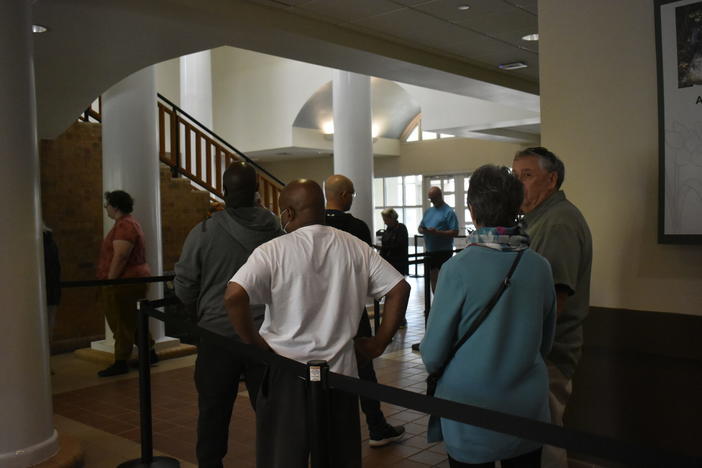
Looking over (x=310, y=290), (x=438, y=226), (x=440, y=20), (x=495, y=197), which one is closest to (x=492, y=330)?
(x=495, y=197)

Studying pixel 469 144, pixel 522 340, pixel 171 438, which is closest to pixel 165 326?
pixel 171 438

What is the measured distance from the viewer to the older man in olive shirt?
2.36m

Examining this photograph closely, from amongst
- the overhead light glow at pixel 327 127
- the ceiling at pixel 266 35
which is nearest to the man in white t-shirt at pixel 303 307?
the ceiling at pixel 266 35

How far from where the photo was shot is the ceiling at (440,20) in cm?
504

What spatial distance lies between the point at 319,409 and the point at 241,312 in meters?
0.43

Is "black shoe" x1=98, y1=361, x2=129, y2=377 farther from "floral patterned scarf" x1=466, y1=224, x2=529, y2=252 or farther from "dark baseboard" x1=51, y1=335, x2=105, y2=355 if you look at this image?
"floral patterned scarf" x1=466, y1=224, x2=529, y2=252

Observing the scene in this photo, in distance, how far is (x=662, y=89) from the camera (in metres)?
3.12

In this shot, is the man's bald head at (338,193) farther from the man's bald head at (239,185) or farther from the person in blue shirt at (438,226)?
the person in blue shirt at (438,226)

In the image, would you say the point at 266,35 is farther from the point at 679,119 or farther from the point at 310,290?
the point at 310,290

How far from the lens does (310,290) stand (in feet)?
7.41

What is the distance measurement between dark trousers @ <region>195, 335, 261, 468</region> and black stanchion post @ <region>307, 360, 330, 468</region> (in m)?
0.91

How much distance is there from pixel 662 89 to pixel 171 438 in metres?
3.37

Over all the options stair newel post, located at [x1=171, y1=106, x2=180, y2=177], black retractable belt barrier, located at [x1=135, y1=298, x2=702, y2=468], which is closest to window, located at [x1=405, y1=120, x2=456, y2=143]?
stair newel post, located at [x1=171, y1=106, x2=180, y2=177]

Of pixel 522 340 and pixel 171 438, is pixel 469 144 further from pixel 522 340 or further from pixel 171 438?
pixel 522 340
